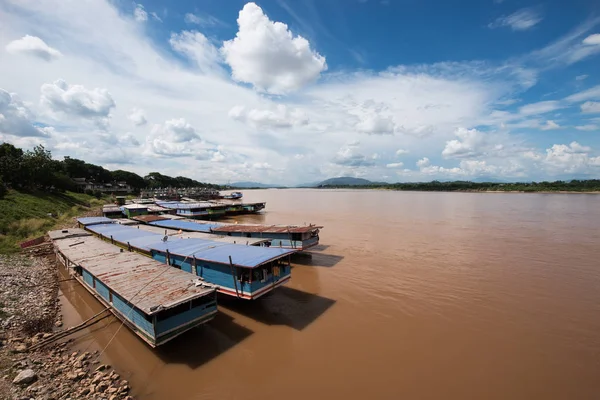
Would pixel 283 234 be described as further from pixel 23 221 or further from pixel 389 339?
pixel 23 221

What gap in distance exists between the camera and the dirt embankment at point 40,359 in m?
8.05

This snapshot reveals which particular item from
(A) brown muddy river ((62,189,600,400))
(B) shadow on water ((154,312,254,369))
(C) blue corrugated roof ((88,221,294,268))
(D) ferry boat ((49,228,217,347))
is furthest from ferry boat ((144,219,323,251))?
(D) ferry boat ((49,228,217,347))

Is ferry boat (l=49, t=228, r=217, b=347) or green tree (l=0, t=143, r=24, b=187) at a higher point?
green tree (l=0, t=143, r=24, b=187)

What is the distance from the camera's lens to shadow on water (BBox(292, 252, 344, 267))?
71.6ft

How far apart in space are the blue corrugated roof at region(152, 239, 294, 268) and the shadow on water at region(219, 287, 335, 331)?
260 cm

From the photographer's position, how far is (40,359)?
9453 millimetres

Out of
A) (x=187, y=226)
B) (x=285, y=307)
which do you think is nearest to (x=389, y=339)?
(x=285, y=307)

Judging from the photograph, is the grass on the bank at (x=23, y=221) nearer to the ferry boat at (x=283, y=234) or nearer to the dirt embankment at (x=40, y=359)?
the dirt embankment at (x=40, y=359)

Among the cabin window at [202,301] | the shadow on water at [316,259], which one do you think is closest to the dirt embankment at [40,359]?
the cabin window at [202,301]

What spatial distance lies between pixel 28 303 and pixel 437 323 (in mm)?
19670

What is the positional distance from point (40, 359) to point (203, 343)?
532 cm

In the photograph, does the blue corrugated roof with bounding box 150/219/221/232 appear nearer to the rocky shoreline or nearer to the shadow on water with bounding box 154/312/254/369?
the rocky shoreline

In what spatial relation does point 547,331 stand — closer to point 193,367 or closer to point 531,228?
point 193,367

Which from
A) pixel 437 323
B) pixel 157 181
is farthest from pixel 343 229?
pixel 157 181
